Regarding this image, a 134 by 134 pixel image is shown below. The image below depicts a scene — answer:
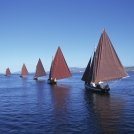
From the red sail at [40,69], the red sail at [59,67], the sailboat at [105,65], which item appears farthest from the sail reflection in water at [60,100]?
the red sail at [40,69]

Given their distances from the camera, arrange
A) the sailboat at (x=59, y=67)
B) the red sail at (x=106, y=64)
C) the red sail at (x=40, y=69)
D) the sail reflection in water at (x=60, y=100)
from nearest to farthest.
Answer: the sail reflection in water at (x=60, y=100) < the red sail at (x=106, y=64) < the sailboat at (x=59, y=67) < the red sail at (x=40, y=69)

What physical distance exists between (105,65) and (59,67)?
34.5 m

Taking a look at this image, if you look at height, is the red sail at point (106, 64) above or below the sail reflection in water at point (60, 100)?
above

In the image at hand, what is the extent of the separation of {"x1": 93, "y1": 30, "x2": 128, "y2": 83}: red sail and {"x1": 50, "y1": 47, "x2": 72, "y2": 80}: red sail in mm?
32137

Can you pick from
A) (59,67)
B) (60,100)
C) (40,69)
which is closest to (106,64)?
(60,100)

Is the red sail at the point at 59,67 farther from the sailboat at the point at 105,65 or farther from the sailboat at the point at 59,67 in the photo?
the sailboat at the point at 105,65

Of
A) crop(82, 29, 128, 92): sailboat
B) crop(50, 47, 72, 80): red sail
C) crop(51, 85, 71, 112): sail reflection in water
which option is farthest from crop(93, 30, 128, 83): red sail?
crop(50, 47, 72, 80): red sail

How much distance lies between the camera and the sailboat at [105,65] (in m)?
50.1

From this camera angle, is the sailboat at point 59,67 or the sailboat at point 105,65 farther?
the sailboat at point 59,67

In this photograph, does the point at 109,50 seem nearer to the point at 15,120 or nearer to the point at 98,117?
the point at 98,117

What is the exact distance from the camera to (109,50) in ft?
168

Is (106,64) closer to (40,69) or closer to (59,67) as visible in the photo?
(59,67)

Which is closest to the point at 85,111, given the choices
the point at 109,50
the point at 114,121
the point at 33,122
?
the point at 114,121

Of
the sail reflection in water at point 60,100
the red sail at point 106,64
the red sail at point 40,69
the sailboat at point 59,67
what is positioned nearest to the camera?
the sail reflection in water at point 60,100
